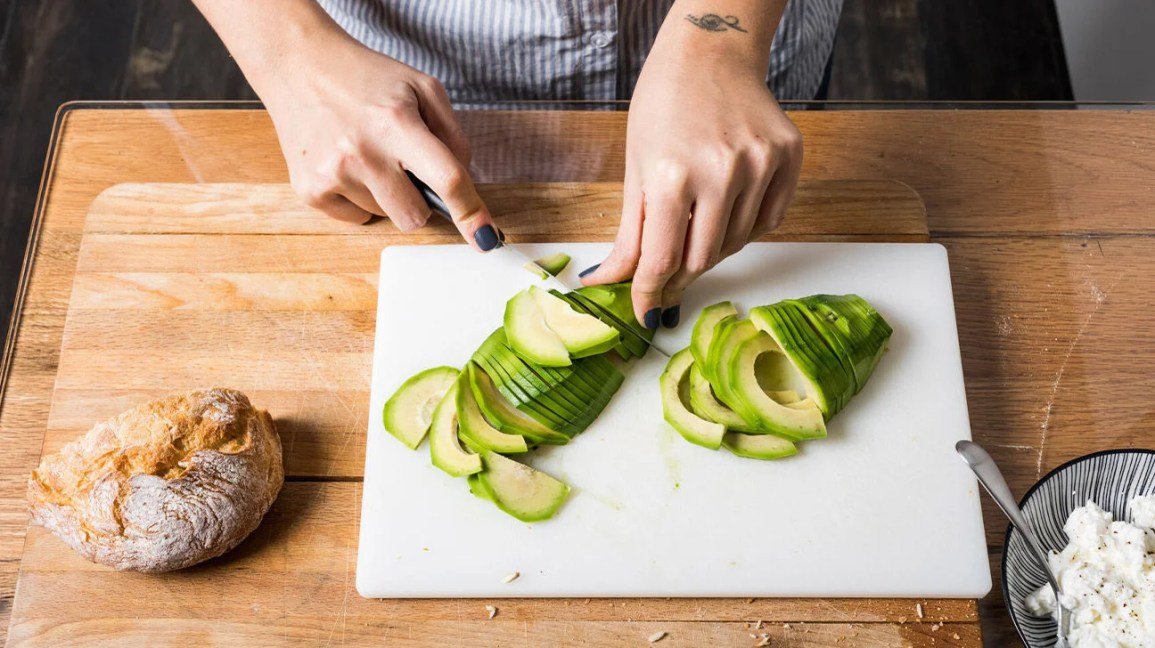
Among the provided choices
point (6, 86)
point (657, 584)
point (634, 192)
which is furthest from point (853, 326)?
point (6, 86)

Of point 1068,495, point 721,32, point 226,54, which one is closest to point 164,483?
point 721,32

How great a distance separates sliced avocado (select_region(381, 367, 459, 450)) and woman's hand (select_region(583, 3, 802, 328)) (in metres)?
0.41

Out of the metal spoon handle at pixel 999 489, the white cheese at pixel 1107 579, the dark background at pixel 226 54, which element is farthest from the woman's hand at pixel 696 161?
the dark background at pixel 226 54

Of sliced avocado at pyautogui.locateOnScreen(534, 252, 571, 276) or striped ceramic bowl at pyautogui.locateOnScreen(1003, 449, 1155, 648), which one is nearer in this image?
striped ceramic bowl at pyautogui.locateOnScreen(1003, 449, 1155, 648)

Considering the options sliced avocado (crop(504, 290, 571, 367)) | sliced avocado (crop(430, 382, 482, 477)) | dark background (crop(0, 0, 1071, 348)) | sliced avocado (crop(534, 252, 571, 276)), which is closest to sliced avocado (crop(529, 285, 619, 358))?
sliced avocado (crop(504, 290, 571, 367))

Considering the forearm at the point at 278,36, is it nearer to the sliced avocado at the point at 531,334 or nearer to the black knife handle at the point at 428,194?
the black knife handle at the point at 428,194

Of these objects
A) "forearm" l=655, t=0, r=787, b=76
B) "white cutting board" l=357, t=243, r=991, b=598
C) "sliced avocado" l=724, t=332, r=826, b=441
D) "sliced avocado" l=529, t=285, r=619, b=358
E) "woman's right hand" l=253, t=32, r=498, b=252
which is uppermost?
"forearm" l=655, t=0, r=787, b=76

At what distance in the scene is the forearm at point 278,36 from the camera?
191cm

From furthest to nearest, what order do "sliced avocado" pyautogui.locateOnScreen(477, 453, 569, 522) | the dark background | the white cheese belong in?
the dark background
"sliced avocado" pyautogui.locateOnScreen(477, 453, 569, 522)
the white cheese

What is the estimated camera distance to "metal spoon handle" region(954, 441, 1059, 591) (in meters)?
1.68

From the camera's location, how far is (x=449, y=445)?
187 cm

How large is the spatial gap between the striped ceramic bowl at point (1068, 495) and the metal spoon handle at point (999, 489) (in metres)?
0.02

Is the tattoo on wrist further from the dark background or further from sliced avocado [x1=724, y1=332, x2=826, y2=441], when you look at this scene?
the dark background

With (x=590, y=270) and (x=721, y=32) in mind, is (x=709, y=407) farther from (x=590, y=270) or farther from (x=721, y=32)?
(x=721, y=32)
